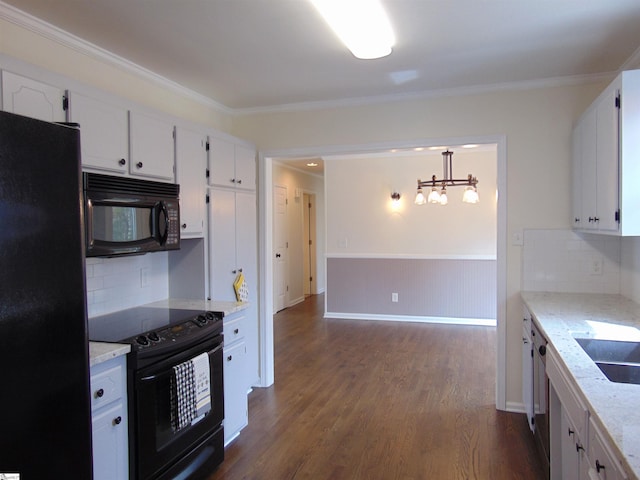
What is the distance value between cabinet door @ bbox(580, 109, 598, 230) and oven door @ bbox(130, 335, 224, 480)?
93.8 inches

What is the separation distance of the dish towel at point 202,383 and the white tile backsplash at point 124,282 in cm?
72

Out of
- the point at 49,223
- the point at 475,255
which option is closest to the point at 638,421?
the point at 49,223

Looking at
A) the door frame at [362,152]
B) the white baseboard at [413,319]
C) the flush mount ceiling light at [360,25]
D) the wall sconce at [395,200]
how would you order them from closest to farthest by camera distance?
the flush mount ceiling light at [360,25], the door frame at [362,152], the white baseboard at [413,319], the wall sconce at [395,200]

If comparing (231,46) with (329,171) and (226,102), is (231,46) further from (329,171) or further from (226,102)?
(329,171)

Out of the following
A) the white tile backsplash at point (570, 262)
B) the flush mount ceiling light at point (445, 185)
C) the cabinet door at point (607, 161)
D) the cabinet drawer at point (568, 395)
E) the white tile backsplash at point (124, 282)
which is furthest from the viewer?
the flush mount ceiling light at point (445, 185)

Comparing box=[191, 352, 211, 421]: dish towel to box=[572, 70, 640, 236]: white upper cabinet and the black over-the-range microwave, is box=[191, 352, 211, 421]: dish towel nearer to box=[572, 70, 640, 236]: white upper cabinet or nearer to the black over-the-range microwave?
the black over-the-range microwave

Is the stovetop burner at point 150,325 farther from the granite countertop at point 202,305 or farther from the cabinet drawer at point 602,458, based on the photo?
the cabinet drawer at point 602,458

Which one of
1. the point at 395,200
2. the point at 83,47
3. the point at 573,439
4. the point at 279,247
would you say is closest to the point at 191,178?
the point at 83,47

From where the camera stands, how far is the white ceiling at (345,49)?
213 centimetres

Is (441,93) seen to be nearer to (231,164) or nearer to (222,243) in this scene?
(231,164)

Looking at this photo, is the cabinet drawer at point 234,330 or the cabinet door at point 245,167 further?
the cabinet door at point 245,167

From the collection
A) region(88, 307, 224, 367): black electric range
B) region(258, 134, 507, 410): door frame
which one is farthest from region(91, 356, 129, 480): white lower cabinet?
region(258, 134, 507, 410): door frame

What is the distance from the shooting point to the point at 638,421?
3.92 feet

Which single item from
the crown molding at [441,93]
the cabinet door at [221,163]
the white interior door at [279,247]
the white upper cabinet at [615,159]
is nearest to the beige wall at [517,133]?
the crown molding at [441,93]
